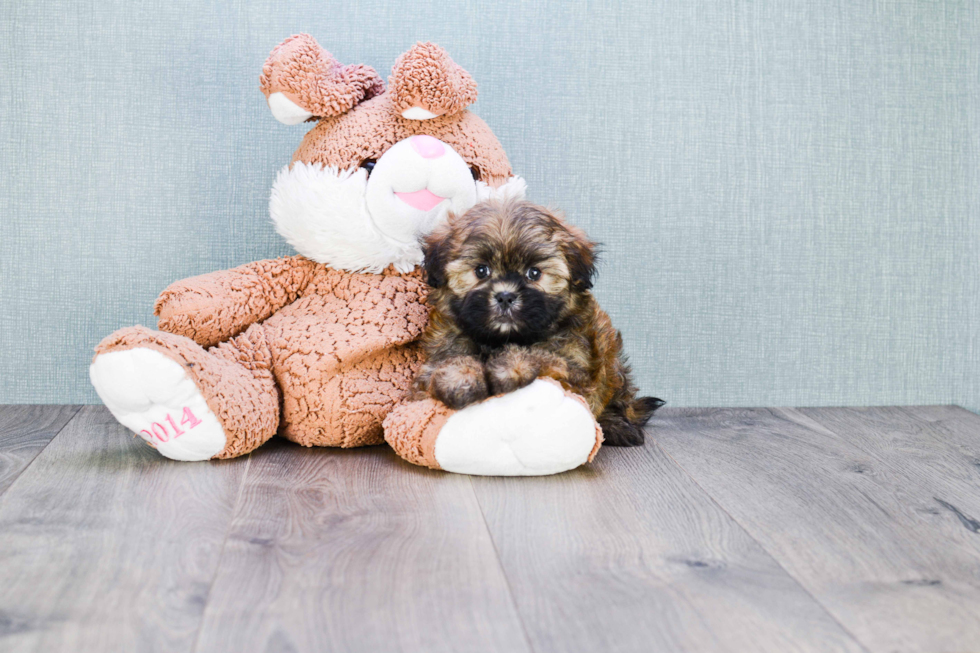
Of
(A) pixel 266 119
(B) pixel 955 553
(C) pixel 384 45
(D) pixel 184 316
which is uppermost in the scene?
(C) pixel 384 45

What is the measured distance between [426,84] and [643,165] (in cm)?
77

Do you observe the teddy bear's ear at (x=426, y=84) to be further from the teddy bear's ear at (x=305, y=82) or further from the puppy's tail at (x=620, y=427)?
the puppy's tail at (x=620, y=427)

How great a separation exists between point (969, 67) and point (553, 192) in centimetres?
119

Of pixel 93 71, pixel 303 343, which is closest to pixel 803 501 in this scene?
pixel 303 343

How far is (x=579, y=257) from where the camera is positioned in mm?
1524

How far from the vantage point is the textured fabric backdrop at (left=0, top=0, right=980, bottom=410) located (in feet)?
6.66

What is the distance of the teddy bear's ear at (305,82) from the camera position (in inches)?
64.1

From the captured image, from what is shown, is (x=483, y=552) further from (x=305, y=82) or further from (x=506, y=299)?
(x=305, y=82)

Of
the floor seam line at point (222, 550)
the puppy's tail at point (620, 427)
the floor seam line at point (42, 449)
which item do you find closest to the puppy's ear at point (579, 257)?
the puppy's tail at point (620, 427)

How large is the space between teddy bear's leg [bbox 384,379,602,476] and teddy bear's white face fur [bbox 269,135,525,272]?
38 cm

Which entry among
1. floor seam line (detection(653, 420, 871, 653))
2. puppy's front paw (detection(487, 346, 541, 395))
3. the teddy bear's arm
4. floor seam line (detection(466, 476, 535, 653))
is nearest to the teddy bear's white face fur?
the teddy bear's arm

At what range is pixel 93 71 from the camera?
2.02m

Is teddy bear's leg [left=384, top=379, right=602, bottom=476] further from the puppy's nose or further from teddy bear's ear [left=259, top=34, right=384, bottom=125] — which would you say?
teddy bear's ear [left=259, top=34, right=384, bottom=125]

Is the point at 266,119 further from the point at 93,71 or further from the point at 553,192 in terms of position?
the point at 553,192
